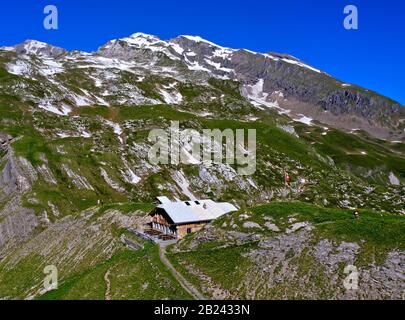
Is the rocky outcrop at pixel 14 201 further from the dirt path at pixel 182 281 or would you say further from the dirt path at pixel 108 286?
the dirt path at pixel 182 281

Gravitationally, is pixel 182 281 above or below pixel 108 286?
above

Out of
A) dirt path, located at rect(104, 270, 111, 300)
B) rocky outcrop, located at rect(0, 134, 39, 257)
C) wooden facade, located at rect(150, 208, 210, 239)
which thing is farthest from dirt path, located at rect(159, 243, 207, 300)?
rocky outcrop, located at rect(0, 134, 39, 257)

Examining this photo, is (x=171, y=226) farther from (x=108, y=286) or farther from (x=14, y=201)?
(x=14, y=201)

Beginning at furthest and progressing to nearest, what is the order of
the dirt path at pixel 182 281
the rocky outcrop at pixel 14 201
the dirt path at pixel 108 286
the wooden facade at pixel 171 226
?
1. the rocky outcrop at pixel 14 201
2. the wooden facade at pixel 171 226
3. the dirt path at pixel 108 286
4. the dirt path at pixel 182 281

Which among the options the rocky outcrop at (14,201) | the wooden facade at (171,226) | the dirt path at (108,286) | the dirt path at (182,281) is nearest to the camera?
the dirt path at (182,281)

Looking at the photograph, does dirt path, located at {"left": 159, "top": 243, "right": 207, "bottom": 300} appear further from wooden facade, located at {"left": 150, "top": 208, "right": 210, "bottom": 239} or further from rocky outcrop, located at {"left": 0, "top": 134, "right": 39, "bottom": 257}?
rocky outcrop, located at {"left": 0, "top": 134, "right": 39, "bottom": 257}

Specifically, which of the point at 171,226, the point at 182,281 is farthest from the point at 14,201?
the point at 182,281

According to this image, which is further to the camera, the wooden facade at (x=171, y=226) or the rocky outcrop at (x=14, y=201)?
the rocky outcrop at (x=14, y=201)

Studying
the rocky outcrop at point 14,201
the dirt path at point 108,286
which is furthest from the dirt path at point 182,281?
the rocky outcrop at point 14,201

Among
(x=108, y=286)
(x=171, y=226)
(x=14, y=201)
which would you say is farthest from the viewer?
(x=14, y=201)
